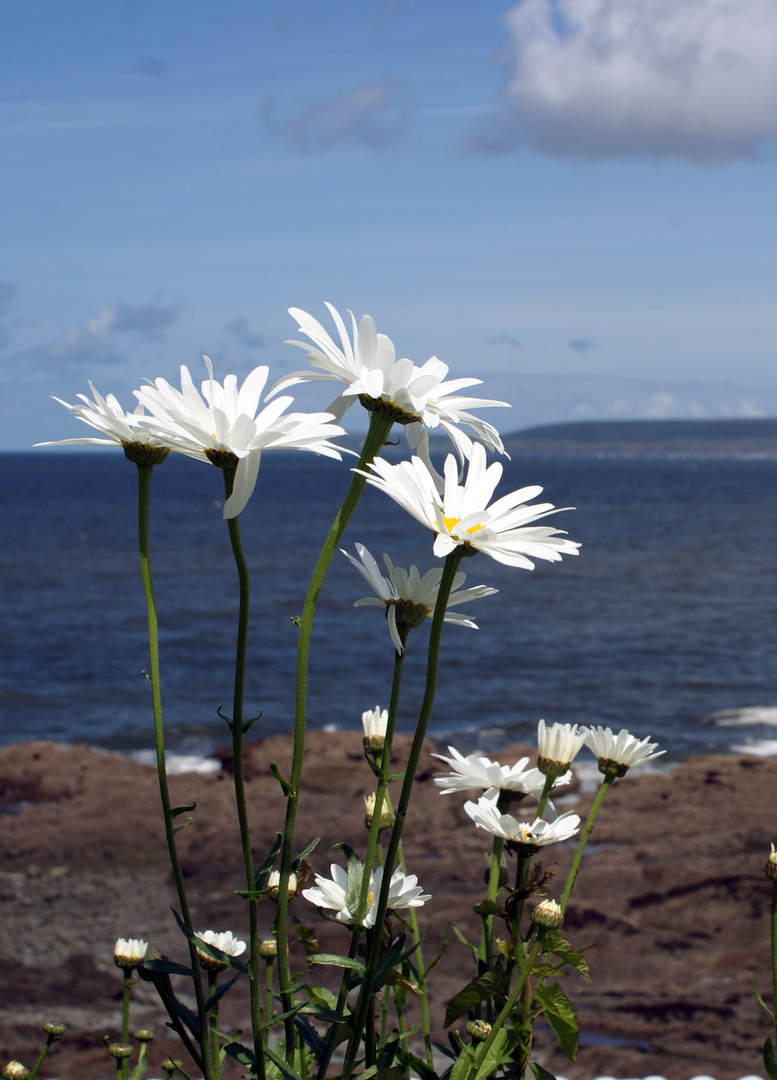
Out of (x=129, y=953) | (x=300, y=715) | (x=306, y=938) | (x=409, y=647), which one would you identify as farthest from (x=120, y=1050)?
(x=409, y=647)

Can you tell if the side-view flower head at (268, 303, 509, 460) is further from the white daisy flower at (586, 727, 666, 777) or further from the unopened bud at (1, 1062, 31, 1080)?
the unopened bud at (1, 1062, 31, 1080)

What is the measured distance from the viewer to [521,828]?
5.00ft

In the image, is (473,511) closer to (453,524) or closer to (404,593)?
(453,524)

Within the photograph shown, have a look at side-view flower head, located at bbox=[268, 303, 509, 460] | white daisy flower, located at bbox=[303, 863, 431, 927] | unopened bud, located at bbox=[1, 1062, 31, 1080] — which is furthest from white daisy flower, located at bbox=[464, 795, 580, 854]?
unopened bud, located at bbox=[1, 1062, 31, 1080]

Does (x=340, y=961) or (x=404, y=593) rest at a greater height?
(x=404, y=593)

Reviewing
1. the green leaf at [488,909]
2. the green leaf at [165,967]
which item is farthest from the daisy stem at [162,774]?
the green leaf at [488,909]

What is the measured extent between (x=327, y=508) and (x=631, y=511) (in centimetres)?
1966

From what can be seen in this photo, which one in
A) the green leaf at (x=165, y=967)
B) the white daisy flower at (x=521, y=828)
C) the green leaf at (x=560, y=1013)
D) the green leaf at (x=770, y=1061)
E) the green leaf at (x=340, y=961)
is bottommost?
the green leaf at (x=770, y=1061)

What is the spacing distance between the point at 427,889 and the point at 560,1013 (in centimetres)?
696

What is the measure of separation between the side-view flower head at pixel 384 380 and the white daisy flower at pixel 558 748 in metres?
0.50

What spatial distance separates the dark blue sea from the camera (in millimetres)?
14945

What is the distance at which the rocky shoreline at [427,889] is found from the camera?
6.00 metres

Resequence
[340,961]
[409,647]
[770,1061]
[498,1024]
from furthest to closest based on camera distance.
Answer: [409,647], [770,1061], [498,1024], [340,961]

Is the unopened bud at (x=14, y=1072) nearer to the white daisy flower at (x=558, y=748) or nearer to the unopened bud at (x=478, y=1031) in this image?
the unopened bud at (x=478, y=1031)
